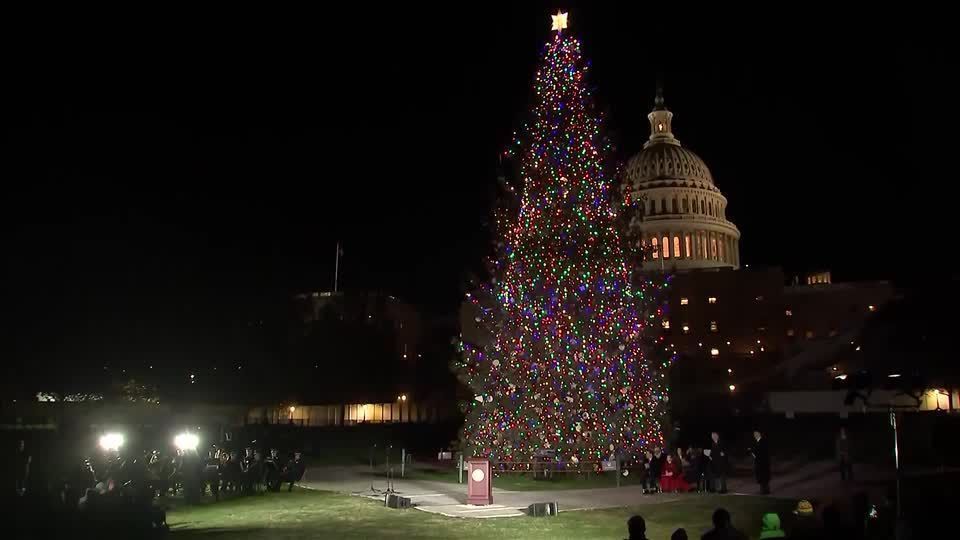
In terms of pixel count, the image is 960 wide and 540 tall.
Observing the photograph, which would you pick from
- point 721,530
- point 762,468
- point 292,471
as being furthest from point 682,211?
point 721,530

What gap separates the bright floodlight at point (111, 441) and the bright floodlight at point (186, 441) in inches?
81.3

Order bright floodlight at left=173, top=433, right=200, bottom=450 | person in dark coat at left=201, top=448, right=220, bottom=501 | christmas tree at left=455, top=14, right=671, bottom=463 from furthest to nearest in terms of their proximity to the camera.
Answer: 1. christmas tree at left=455, top=14, right=671, bottom=463
2. bright floodlight at left=173, top=433, right=200, bottom=450
3. person in dark coat at left=201, top=448, right=220, bottom=501

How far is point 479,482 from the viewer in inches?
886

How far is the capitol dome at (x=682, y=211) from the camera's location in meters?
119

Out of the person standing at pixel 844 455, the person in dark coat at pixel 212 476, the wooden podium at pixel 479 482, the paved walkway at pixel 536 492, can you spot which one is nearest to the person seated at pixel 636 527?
the paved walkway at pixel 536 492

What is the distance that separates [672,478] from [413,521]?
10.1 metres

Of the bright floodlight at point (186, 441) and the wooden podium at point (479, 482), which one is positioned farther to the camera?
the bright floodlight at point (186, 441)

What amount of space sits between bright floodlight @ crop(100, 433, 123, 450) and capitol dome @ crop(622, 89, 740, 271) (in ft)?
312

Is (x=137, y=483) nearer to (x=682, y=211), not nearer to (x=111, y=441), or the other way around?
(x=111, y=441)

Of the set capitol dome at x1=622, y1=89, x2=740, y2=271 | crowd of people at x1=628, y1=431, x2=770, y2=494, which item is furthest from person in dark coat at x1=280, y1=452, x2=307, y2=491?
capitol dome at x1=622, y1=89, x2=740, y2=271

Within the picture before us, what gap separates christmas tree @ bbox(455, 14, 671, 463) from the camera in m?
28.3

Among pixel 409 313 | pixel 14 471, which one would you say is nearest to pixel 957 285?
pixel 14 471

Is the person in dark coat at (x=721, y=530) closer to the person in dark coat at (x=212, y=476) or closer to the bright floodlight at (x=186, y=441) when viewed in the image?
the person in dark coat at (x=212, y=476)

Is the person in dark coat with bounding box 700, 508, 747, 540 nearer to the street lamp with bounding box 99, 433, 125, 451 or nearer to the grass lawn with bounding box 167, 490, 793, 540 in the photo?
the grass lawn with bounding box 167, 490, 793, 540
